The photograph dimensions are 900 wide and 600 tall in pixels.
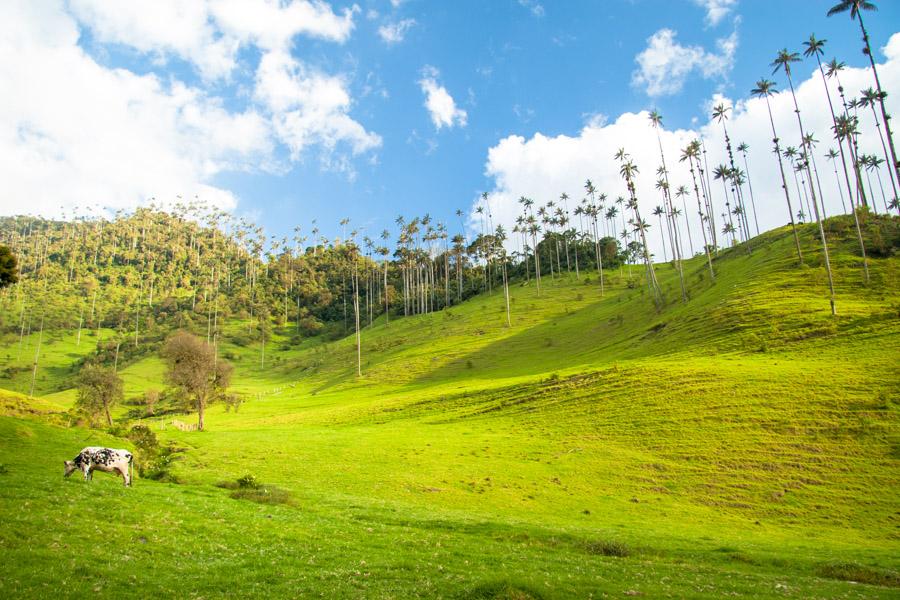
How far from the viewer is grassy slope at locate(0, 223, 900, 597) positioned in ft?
45.0

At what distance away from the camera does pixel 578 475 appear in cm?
3531

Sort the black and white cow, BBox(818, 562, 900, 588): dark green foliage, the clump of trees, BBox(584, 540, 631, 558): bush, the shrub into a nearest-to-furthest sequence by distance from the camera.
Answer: BBox(818, 562, 900, 588): dark green foliage, BBox(584, 540, 631, 558): bush, the black and white cow, the shrub, the clump of trees

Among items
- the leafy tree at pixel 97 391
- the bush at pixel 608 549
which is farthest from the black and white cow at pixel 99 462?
the leafy tree at pixel 97 391

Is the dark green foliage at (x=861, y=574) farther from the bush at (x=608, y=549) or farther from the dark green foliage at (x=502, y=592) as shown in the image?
the dark green foliage at (x=502, y=592)

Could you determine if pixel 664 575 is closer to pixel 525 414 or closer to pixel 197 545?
pixel 197 545

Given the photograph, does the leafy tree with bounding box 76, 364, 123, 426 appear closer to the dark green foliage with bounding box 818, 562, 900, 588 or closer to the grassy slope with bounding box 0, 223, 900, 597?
the grassy slope with bounding box 0, 223, 900, 597

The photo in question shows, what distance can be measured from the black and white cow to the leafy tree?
51.9 m

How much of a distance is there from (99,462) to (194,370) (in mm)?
45328

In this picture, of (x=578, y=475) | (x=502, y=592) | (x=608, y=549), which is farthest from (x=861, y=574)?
(x=578, y=475)

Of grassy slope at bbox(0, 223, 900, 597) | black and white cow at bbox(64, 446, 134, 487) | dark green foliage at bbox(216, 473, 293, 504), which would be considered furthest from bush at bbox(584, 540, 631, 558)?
black and white cow at bbox(64, 446, 134, 487)

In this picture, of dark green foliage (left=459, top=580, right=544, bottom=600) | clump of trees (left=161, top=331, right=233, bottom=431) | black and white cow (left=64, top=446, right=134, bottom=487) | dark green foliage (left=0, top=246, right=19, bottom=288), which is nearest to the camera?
dark green foliage (left=459, top=580, right=544, bottom=600)

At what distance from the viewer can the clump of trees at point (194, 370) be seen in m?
61.6

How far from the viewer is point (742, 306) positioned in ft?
207

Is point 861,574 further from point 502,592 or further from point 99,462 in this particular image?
point 99,462
